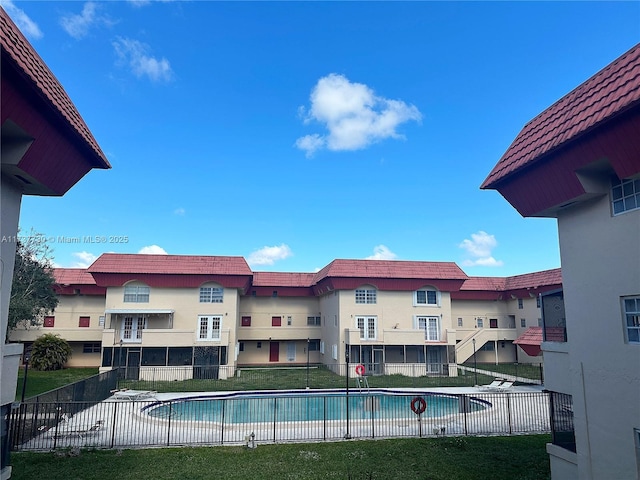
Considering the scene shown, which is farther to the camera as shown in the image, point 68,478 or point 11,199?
point 68,478

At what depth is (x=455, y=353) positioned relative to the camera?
3170 centimetres

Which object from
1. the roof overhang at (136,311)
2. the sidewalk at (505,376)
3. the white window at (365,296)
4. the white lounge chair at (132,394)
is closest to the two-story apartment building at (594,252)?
the sidewalk at (505,376)

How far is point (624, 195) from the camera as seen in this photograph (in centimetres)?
773

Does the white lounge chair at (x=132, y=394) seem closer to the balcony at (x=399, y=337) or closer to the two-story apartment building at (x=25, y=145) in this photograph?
the two-story apartment building at (x=25, y=145)

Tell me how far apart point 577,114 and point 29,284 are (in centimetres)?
3037

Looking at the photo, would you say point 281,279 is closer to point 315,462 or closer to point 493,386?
point 493,386

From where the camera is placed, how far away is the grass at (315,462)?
10586 mm

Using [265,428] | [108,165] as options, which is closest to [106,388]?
[265,428]

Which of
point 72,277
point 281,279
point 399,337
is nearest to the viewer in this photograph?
point 399,337

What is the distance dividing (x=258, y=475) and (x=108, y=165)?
26.9ft

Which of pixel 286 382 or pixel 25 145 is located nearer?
pixel 25 145

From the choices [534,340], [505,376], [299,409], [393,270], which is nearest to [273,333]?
[393,270]

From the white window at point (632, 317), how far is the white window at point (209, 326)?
26507 millimetres

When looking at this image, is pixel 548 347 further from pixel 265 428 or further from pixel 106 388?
pixel 106 388
